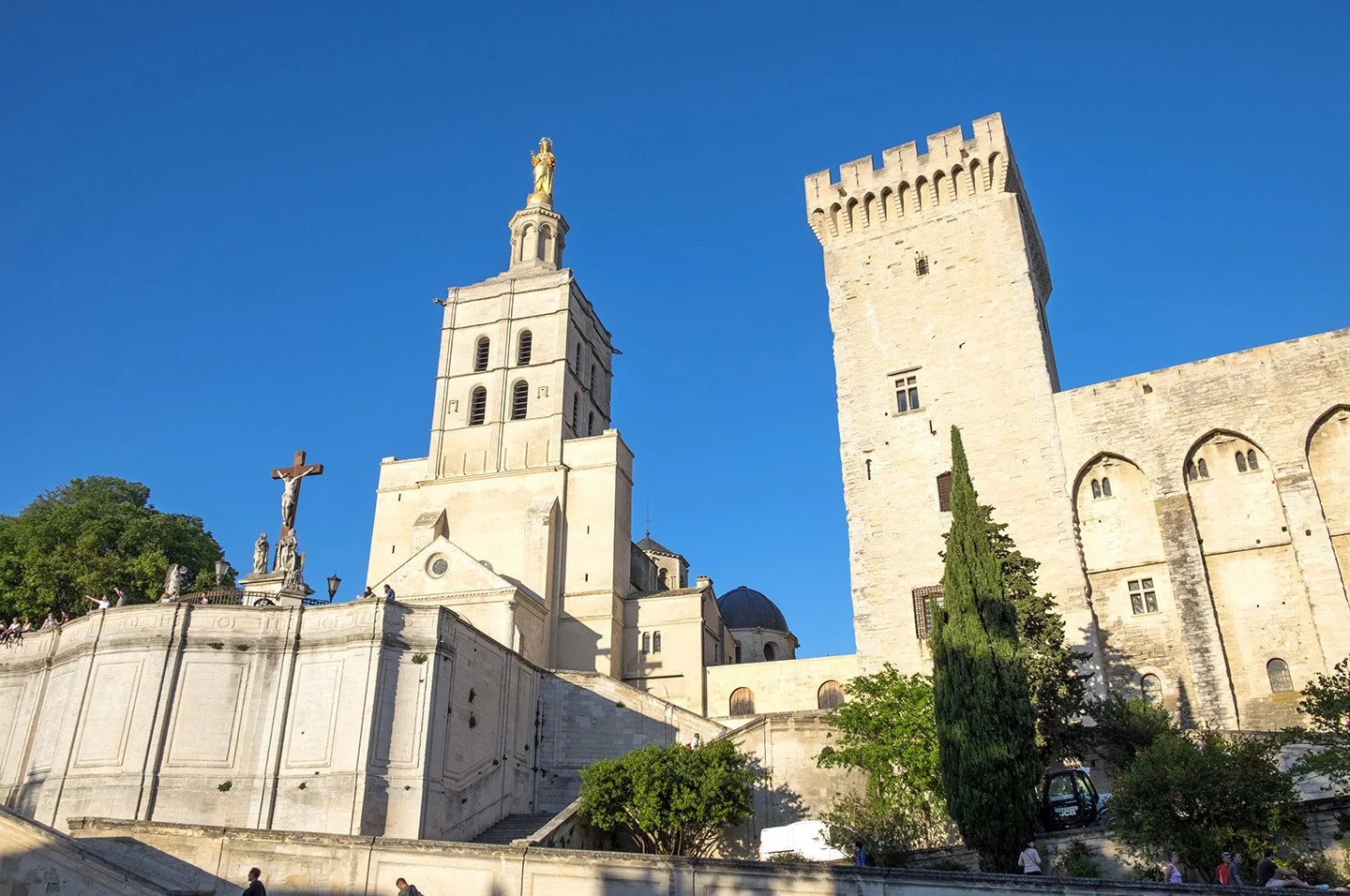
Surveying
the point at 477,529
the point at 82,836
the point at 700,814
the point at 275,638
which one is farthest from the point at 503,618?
the point at 82,836

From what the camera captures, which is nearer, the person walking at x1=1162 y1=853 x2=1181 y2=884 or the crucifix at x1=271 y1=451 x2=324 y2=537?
the person walking at x1=1162 y1=853 x2=1181 y2=884

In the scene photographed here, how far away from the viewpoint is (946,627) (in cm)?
2036

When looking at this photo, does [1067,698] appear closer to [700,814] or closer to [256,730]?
[700,814]

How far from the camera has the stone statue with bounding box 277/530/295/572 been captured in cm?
2968

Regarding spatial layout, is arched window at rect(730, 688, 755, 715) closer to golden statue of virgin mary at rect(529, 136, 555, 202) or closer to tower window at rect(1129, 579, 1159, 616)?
tower window at rect(1129, 579, 1159, 616)

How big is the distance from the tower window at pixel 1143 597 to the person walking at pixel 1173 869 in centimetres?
1577

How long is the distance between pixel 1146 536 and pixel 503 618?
21.1 meters

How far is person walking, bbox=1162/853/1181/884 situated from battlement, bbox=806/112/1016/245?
2645 cm

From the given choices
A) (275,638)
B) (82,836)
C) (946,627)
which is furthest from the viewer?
(275,638)

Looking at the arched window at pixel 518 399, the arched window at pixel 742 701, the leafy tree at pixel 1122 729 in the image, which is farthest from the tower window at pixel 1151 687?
the arched window at pixel 518 399

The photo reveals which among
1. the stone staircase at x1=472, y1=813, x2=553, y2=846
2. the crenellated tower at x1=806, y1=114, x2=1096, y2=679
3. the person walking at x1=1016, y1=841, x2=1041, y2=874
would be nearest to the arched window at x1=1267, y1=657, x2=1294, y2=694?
the crenellated tower at x1=806, y1=114, x2=1096, y2=679

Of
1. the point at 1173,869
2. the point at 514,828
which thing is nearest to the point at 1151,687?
the point at 1173,869

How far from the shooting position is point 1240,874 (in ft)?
50.8

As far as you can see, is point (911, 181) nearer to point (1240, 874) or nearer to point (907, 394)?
point (907, 394)
